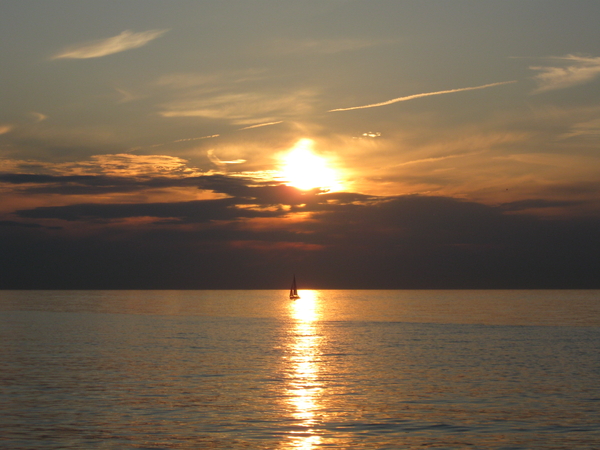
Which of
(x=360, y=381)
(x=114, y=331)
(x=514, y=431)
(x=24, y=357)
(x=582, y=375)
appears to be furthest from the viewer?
(x=114, y=331)

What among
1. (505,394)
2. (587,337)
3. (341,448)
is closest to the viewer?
(341,448)

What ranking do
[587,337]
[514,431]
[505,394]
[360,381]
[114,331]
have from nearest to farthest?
[514,431] → [505,394] → [360,381] → [587,337] → [114,331]

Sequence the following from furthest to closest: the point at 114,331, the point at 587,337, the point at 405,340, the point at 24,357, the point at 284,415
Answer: the point at 114,331 → the point at 587,337 → the point at 405,340 → the point at 24,357 → the point at 284,415

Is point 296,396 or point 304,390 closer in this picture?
point 296,396

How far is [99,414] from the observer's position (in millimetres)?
27516

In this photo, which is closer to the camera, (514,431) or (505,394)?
(514,431)

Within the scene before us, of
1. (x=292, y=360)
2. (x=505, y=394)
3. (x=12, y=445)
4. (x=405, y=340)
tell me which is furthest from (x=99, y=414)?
(x=405, y=340)

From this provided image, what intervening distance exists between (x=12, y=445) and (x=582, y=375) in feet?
111

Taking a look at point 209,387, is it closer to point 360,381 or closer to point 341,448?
point 360,381

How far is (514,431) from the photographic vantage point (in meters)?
24.4

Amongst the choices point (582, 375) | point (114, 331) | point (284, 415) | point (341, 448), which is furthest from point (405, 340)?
point (341, 448)

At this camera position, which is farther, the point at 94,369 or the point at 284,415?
the point at 94,369

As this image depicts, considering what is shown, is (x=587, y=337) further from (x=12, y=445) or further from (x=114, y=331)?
(x=12, y=445)

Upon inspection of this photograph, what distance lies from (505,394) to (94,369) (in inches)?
1023
